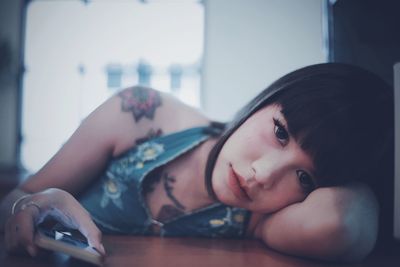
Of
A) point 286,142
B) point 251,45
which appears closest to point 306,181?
point 286,142

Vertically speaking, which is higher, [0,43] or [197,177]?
[0,43]

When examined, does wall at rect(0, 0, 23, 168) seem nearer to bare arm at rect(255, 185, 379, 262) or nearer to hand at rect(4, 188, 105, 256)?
hand at rect(4, 188, 105, 256)

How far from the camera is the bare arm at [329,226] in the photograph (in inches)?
18.3

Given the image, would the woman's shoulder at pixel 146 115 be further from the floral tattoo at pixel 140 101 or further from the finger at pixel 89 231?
the finger at pixel 89 231

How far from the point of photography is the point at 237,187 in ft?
1.68

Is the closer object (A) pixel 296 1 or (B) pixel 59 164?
(B) pixel 59 164

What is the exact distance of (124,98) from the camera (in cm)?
63

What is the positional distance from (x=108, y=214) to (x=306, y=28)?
62 cm

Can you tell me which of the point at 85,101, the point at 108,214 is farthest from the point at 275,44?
the point at 108,214

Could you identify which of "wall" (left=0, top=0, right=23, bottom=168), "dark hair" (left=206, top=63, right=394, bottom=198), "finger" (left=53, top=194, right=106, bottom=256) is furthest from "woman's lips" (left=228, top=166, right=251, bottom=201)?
"wall" (left=0, top=0, right=23, bottom=168)

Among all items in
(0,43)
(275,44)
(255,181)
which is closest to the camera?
(255,181)

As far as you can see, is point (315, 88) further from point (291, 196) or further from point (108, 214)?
point (108, 214)

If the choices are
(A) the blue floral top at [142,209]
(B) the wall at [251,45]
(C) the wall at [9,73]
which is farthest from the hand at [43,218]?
(C) the wall at [9,73]

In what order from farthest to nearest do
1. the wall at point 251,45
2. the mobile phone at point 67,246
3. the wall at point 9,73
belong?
the wall at point 9,73 < the wall at point 251,45 < the mobile phone at point 67,246
